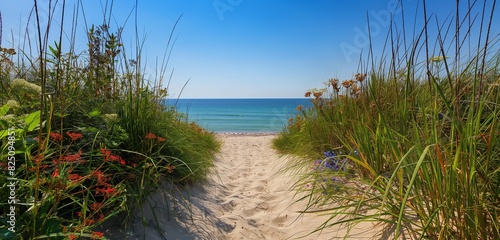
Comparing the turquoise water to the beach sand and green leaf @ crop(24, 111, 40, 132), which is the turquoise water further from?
green leaf @ crop(24, 111, 40, 132)

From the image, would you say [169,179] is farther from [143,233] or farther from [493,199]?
[493,199]

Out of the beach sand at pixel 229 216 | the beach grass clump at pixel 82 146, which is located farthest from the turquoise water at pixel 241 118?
the beach sand at pixel 229 216

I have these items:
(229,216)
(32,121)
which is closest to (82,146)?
(32,121)

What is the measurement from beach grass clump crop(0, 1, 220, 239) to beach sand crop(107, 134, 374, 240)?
0.16 metres

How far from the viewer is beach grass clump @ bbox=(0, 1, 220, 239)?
129 centimetres

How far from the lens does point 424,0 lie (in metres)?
1.40

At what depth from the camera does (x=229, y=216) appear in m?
2.60

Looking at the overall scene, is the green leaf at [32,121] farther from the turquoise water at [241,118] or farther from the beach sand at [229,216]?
the turquoise water at [241,118]

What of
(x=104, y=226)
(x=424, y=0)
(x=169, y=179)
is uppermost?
(x=424, y=0)

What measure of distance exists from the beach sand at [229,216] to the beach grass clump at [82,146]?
0.53 ft

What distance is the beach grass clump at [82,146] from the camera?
50.9 inches

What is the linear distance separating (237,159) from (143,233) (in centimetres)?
352

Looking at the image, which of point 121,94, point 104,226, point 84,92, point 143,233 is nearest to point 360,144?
point 143,233

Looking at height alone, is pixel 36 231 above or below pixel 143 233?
above
